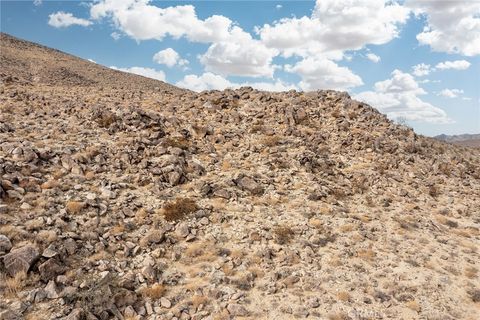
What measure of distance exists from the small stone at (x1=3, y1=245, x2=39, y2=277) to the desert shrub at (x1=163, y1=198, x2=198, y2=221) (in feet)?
19.8

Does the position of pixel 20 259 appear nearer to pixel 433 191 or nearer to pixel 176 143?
pixel 176 143

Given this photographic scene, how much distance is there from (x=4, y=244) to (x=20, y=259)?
1.14 metres

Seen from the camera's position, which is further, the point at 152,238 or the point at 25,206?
the point at 152,238

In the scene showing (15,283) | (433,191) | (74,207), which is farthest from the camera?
(433,191)

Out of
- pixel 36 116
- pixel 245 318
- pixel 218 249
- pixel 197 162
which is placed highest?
pixel 36 116

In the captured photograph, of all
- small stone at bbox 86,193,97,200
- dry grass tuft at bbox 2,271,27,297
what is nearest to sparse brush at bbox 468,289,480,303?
dry grass tuft at bbox 2,271,27,297

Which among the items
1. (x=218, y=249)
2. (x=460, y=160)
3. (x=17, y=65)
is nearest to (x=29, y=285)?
(x=218, y=249)

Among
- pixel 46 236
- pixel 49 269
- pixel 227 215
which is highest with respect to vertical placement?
pixel 227 215

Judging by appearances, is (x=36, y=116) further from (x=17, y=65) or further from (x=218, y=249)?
(x=17, y=65)

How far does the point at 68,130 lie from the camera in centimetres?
2480

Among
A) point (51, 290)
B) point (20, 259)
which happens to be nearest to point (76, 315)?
point (51, 290)

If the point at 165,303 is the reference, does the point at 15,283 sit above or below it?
above

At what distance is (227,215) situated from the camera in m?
18.7

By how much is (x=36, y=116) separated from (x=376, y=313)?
83.9 feet
